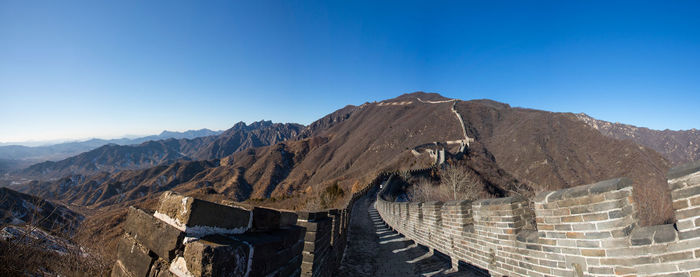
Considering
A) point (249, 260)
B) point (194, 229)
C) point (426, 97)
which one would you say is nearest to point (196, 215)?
point (194, 229)

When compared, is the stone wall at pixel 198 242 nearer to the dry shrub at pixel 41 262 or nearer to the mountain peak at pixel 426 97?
the dry shrub at pixel 41 262

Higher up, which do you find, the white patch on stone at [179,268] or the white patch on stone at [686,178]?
the white patch on stone at [686,178]

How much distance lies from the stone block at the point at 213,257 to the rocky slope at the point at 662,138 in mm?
140560

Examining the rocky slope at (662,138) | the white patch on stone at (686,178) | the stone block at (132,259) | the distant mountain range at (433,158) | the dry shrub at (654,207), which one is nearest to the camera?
the stone block at (132,259)

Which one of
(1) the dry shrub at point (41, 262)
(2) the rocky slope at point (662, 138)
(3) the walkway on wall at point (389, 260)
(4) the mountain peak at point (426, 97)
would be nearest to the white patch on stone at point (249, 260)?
(1) the dry shrub at point (41, 262)

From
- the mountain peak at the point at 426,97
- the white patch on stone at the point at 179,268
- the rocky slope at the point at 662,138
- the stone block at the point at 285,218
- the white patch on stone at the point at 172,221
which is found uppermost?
the mountain peak at the point at 426,97

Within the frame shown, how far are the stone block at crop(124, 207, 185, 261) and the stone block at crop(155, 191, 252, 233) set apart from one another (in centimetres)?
3

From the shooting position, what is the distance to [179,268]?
1.22 metres

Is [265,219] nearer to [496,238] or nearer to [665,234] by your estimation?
[665,234]

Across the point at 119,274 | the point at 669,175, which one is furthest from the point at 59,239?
the point at 669,175

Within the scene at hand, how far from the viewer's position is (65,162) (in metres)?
182

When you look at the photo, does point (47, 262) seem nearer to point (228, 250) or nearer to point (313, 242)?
point (313, 242)

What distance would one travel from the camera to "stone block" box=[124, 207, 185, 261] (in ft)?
4.10

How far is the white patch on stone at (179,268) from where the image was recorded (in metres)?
1.19
